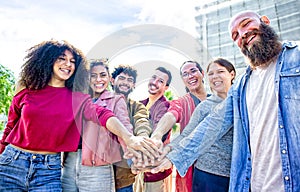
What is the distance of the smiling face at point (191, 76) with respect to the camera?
1.55 meters

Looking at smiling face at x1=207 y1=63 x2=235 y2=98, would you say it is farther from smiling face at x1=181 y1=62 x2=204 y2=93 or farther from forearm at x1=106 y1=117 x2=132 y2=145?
forearm at x1=106 y1=117 x2=132 y2=145

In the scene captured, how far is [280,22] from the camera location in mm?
11953

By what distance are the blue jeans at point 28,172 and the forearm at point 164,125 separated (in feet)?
1.89

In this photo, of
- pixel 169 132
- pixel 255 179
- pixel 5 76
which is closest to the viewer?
pixel 255 179

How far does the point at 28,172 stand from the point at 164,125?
757mm

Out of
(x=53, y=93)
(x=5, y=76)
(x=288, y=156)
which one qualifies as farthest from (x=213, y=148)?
(x=5, y=76)

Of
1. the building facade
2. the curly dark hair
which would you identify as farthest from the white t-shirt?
the building facade

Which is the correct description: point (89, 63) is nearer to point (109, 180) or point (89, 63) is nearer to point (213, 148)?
point (109, 180)

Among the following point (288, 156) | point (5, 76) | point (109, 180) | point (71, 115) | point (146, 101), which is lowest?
point (109, 180)

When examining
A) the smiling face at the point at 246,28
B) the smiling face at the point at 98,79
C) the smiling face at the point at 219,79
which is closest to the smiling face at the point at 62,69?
the smiling face at the point at 98,79

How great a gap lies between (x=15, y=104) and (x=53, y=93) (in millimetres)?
219

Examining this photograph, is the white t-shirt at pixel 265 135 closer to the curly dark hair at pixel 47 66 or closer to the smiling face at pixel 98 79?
the smiling face at pixel 98 79

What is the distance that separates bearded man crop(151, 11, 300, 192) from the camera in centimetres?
107

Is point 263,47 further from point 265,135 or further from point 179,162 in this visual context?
point 179,162
